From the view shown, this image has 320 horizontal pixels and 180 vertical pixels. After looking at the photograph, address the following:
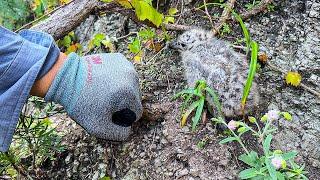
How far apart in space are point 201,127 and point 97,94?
17.1 inches

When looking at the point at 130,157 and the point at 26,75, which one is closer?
the point at 26,75

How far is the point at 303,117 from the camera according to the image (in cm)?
161

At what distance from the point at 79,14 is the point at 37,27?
0.61 ft

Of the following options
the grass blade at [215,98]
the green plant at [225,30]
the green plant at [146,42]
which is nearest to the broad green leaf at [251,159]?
the grass blade at [215,98]

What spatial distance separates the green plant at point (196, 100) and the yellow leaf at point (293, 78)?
31 cm

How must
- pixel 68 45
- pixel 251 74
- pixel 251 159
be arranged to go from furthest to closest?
pixel 68 45, pixel 251 74, pixel 251 159

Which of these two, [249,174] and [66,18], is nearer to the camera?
[249,174]

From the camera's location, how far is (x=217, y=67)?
1712mm

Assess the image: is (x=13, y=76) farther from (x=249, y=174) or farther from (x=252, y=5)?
(x=252, y=5)

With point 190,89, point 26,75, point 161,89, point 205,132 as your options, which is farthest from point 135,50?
point 26,75

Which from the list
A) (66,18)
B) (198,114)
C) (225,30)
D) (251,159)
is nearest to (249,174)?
(251,159)

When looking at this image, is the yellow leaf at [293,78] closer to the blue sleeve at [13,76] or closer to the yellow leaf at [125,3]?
the yellow leaf at [125,3]

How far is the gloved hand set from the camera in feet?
4.59

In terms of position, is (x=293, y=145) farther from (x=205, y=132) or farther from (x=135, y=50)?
(x=135, y=50)
